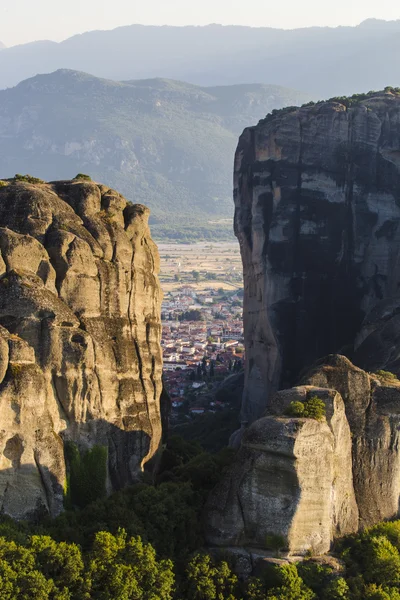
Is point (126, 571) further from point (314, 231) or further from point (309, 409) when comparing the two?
point (314, 231)

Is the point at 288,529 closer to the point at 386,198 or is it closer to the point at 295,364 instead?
the point at 295,364

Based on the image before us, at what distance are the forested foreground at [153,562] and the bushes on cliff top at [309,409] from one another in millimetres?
5711

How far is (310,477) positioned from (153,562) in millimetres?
7306

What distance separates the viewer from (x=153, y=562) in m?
38.9

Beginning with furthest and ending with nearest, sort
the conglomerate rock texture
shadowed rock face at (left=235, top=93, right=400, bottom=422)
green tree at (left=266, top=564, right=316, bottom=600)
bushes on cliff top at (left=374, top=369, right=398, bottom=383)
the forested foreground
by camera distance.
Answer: shadowed rock face at (left=235, top=93, right=400, bottom=422) < the conglomerate rock texture < bushes on cliff top at (left=374, top=369, right=398, bottom=383) < green tree at (left=266, top=564, right=316, bottom=600) < the forested foreground

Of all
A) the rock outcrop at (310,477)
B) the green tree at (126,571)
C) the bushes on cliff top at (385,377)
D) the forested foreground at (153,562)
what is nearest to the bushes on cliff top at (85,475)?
the forested foreground at (153,562)

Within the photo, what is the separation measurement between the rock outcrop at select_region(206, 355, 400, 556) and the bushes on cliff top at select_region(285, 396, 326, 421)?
0.38 m

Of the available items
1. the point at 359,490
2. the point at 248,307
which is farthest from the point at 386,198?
the point at 359,490

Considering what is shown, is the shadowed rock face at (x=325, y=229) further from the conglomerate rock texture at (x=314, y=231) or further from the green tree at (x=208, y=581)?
the green tree at (x=208, y=581)

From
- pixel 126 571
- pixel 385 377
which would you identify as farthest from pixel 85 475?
pixel 385 377

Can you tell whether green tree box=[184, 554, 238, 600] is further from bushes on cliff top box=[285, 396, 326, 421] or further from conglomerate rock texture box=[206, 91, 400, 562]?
conglomerate rock texture box=[206, 91, 400, 562]

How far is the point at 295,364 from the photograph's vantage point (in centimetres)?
8288

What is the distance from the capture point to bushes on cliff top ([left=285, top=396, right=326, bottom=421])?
41.6m

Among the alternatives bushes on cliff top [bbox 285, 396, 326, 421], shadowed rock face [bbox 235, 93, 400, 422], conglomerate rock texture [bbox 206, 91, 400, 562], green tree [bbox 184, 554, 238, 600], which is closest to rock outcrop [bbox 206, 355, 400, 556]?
bushes on cliff top [bbox 285, 396, 326, 421]
